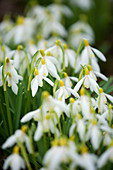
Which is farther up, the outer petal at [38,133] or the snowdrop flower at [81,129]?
the outer petal at [38,133]

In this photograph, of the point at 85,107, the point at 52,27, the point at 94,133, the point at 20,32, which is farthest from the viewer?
the point at 52,27

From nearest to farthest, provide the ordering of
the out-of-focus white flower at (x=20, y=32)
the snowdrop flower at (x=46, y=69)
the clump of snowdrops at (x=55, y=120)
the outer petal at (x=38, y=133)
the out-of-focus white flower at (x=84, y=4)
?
the clump of snowdrops at (x=55, y=120)
the outer petal at (x=38, y=133)
the snowdrop flower at (x=46, y=69)
the out-of-focus white flower at (x=20, y=32)
the out-of-focus white flower at (x=84, y=4)

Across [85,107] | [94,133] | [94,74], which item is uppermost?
[94,74]

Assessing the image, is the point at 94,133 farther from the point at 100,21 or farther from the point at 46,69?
the point at 100,21

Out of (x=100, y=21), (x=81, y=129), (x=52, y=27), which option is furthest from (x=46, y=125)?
(x=100, y=21)

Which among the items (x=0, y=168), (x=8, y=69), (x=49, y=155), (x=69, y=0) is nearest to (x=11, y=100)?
(x=8, y=69)

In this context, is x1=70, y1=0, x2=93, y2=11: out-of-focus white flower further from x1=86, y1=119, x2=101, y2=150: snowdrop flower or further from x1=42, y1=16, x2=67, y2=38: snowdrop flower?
x1=86, y1=119, x2=101, y2=150: snowdrop flower

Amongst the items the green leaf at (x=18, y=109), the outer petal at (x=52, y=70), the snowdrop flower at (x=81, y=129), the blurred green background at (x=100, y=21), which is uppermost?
the blurred green background at (x=100, y=21)

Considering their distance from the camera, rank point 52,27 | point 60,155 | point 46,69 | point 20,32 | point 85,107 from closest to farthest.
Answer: point 60,155 → point 85,107 → point 46,69 → point 20,32 → point 52,27

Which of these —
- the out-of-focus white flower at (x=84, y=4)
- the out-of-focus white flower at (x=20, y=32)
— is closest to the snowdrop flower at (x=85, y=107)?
the out-of-focus white flower at (x=20, y=32)

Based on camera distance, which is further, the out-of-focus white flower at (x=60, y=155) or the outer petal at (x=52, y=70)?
the outer petal at (x=52, y=70)

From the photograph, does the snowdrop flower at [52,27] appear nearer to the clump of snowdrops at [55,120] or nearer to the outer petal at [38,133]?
the clump of snowdrops at [55,120]

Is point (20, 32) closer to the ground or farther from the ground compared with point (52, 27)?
farther from the ground
